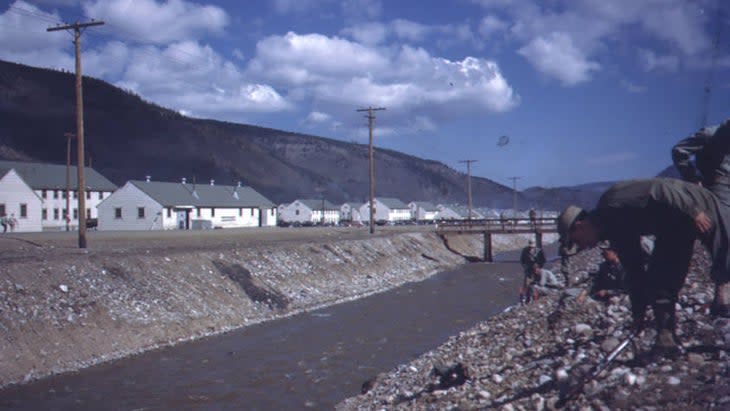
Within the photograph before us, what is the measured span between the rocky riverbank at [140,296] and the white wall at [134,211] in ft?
142

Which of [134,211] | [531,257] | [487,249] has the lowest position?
[487,249]

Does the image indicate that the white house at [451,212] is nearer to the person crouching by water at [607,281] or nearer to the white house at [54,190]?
the white house at [54,190]

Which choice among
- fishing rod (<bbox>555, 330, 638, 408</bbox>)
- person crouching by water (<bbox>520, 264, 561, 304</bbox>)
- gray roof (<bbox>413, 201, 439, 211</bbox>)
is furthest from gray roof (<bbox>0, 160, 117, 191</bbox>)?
gray roof (<bbox>413, 201, 439, 211</bbox>)

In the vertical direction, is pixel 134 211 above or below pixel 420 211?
above

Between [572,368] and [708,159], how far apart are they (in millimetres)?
2761

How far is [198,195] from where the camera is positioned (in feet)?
275

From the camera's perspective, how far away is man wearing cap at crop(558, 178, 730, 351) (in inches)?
219

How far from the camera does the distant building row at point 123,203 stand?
68.4m

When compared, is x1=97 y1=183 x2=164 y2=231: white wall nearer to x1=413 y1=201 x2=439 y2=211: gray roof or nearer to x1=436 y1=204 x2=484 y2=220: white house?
x1=413 y1=201 x2=439 y2=211: gray roof

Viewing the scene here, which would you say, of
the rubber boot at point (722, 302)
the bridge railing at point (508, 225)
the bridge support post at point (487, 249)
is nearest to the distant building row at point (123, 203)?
the bridge railing at point (508, 225)

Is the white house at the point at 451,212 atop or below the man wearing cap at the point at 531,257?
atop

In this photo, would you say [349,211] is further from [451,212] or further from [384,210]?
[451,212]

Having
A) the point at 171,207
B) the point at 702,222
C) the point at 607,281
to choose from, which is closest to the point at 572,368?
the point at 702,222

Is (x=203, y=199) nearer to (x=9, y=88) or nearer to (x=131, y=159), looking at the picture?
(x=131, y=159)
